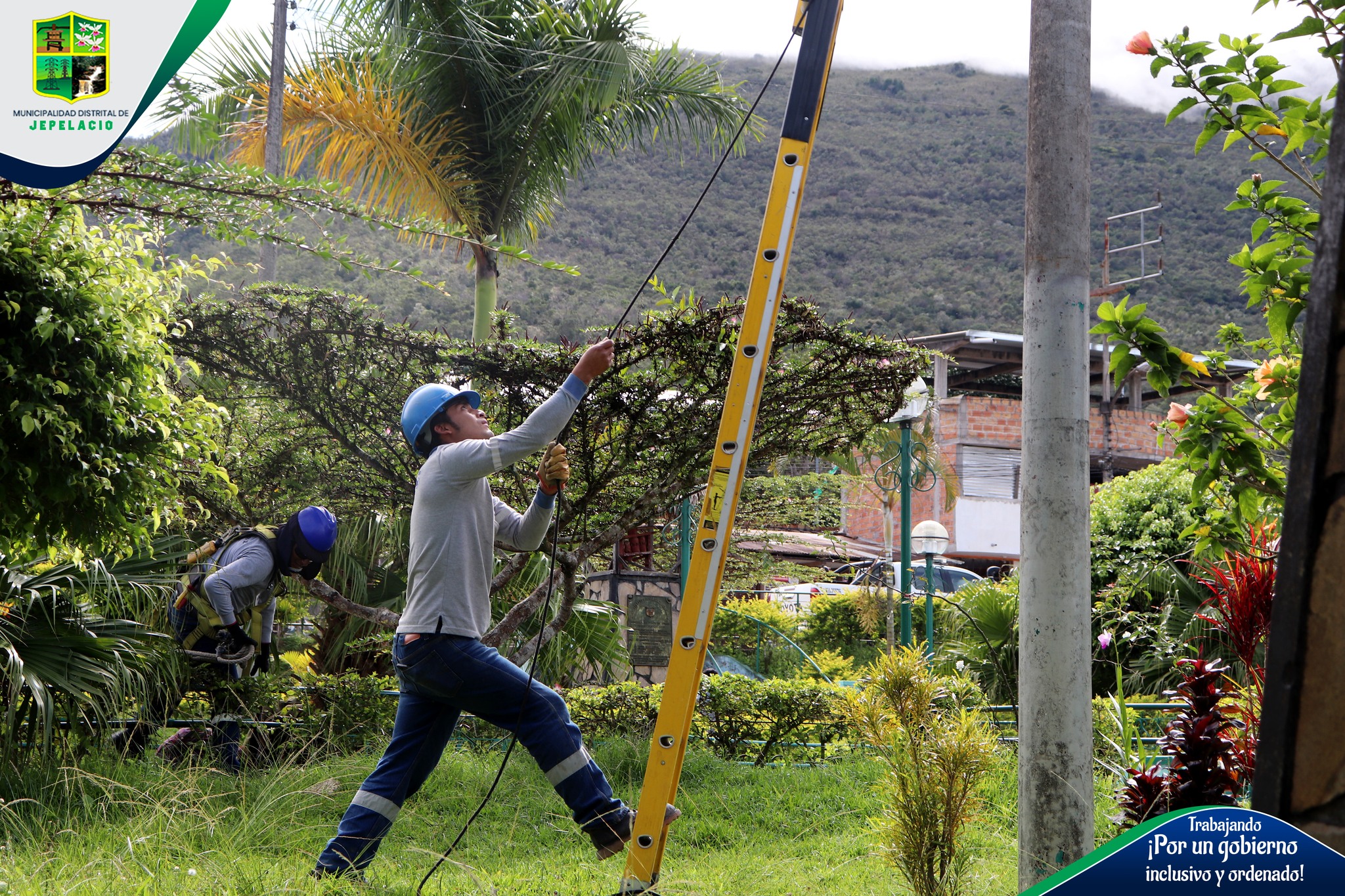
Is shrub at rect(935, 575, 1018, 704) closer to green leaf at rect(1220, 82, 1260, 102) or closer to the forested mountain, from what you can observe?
green leaf at rect(1220, 82, 1260, 102)

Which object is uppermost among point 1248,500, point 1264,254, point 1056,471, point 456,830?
point 1264,254

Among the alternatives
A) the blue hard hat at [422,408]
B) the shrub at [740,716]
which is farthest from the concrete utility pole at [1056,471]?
the shrub at [740,716]

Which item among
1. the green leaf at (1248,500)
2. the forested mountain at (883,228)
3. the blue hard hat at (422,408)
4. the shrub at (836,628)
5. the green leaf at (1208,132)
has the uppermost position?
the forested mountain at (883,228)

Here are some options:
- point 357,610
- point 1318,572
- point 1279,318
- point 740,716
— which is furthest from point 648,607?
point 1318,572

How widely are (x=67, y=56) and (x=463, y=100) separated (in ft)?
26.1

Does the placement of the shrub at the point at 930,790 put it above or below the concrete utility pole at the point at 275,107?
below

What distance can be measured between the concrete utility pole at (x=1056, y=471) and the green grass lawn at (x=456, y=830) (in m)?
0.69

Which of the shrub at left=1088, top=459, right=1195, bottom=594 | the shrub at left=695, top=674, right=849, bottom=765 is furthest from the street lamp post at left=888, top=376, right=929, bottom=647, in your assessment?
the shrub at left=695, top=674, right=849, bottom=765

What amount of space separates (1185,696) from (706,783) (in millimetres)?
3383

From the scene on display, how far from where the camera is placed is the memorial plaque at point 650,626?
35.4 feet

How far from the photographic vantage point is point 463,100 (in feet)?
39.5

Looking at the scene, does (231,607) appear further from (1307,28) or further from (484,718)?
(1307,28)

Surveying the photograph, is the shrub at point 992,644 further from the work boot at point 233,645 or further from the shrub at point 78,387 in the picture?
the shrub at point 78,387

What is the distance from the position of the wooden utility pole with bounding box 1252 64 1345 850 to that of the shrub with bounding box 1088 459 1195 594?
9605 mm
